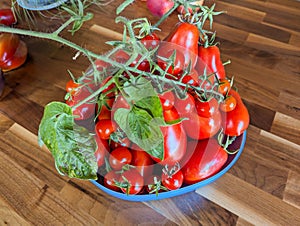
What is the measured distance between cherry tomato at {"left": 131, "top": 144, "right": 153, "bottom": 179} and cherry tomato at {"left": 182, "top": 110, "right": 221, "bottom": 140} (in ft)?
0.23

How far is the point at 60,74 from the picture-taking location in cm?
64

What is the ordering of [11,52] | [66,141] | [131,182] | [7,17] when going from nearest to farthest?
[66,141] < [131,182] < [11,52] < [7,17]

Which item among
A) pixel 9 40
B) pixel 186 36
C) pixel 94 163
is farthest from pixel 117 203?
pixel 9 40

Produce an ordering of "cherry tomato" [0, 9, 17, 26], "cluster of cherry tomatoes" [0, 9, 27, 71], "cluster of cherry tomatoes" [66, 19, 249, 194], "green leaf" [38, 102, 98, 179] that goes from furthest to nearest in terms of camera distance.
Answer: "cherry tomato" [0, 9, 17, 26]
"cluster of cherry tomatoes" [0, 9, 27, 71]
"cluster of cherry tomatoes" [66, 19, 249, 194]
"green leaf" [38, 102, 98, 179]

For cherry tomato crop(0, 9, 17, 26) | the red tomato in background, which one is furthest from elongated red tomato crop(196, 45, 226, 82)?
cherry tomato crop(0, 9, 17, 26)

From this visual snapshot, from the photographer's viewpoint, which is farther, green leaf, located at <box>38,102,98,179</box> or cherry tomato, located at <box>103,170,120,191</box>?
cherry tomato, located at <box>103,170,120,191</box>

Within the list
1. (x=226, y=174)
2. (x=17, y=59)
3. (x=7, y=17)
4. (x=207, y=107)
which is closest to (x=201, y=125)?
(x=207, y=107)

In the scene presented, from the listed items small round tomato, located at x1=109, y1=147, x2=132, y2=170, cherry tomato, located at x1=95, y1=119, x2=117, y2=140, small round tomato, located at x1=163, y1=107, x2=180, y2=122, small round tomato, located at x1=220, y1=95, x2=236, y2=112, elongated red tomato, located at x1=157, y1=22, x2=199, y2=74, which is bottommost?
small round tomato, located at x1=109, y1=147, x2=132, y2=170

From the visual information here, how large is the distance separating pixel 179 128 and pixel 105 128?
102 millimetres

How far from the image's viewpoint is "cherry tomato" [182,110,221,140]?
37cm

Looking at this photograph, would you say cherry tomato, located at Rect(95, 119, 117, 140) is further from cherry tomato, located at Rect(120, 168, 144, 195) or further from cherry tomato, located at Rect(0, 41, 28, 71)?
cherry tomato, located at Rect(0, 41, 28, 71)

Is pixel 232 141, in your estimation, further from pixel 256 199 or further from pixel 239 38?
pixel 239 38

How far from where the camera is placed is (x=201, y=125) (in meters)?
0.37

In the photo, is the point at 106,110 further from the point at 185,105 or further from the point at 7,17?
the point at 7,17
